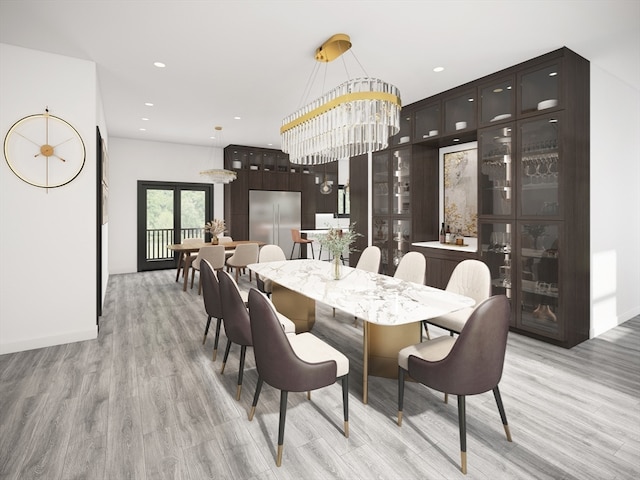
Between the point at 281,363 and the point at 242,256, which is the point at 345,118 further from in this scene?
the point at 242,256

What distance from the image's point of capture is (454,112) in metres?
4.55

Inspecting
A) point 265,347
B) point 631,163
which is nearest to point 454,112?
point 631,163

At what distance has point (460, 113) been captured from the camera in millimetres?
4477

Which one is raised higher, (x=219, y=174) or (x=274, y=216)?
(x=219, y=174)

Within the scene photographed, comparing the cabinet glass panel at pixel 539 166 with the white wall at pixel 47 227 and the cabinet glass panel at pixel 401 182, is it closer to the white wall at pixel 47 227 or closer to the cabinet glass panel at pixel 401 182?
the cabinet glass panel at pixel 401 182

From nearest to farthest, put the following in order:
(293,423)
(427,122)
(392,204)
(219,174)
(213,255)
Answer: (293,423), (427,122), (392,204), (213,255), (219,174)

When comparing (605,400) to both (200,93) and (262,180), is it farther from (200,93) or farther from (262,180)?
(262,180)

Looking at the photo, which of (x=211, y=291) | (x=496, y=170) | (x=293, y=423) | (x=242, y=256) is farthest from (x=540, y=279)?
(x=242, y=256)

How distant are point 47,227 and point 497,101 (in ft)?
16.6

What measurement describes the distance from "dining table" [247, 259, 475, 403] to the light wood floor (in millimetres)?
242

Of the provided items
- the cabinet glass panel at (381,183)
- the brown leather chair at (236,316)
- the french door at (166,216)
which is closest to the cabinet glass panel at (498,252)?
the cabinet glass panel at (381,183)

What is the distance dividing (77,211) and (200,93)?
2.22m

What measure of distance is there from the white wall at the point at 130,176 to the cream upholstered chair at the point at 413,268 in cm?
632

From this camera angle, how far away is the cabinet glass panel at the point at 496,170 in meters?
3.96
